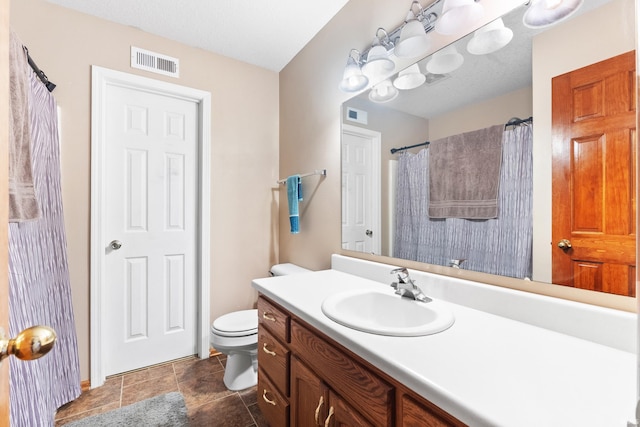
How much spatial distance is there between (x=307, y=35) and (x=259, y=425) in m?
2.50

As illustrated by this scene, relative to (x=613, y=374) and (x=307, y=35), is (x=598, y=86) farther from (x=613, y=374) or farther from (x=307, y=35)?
(x=307, y=35)

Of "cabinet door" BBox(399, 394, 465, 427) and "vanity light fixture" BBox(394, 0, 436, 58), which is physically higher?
"vanity light fixture" BBox(394, 0, 436, 58)

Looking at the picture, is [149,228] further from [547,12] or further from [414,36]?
[547,12]

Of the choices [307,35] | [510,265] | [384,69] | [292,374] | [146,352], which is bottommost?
[146,352]

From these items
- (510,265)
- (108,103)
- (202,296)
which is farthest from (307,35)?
(202,296)

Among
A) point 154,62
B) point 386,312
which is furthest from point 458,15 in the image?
point 154,62

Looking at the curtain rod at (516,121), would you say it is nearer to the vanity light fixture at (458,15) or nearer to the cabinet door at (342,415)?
the vanity light fixture at (458,15)

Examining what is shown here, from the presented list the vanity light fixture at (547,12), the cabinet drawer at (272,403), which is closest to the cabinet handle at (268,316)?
the cabinet drawer at (272,403)

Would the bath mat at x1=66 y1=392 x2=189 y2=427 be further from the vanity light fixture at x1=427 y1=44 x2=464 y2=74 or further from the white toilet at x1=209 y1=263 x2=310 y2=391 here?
the vanity light fixture at x1=427 y1=44 x2=464 y2=74

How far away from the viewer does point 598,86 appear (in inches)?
31.4

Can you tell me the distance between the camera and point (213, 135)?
227 cm

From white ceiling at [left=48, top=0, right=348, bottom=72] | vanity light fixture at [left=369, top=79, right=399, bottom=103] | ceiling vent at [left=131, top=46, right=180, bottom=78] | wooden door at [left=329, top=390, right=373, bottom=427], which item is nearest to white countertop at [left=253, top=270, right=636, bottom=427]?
wooden door at [left=329, top=390, right=373, bottom=427]

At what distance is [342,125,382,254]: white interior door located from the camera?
5.16 feet

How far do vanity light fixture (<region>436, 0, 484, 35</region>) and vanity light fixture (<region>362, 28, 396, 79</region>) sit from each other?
297mm
